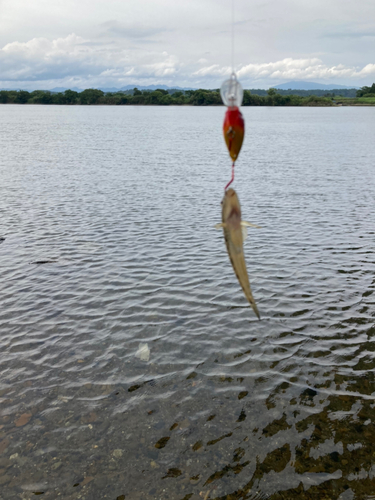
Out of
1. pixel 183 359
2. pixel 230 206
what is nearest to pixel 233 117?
pixel 230 206

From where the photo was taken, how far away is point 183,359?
11234 millimetres

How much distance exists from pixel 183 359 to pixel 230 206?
9.75 meters

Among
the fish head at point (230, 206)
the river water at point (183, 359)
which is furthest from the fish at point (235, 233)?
the river water at point (183, 359)

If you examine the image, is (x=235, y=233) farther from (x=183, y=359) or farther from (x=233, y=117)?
(x=183, y=359)

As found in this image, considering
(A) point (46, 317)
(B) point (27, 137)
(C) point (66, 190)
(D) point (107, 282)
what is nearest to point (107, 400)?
(A) point (46, 317)

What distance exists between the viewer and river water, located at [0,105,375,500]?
25.8 feet

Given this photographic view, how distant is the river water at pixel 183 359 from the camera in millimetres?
7863

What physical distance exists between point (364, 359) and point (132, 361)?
20.9 ft

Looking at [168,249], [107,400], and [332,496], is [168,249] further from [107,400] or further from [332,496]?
[332,496]

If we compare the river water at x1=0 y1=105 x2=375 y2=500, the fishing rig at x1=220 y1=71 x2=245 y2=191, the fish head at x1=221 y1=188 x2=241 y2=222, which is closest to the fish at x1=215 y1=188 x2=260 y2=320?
the fish head at x1=221 y1=188 x2=241 y2=222

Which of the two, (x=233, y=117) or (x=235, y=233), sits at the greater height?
(x=233, y=117)

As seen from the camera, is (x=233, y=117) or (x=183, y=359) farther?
(x=183, y=359)

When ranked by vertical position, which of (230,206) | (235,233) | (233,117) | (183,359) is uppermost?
(233,117)

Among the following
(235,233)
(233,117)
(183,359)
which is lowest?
(183,359)
